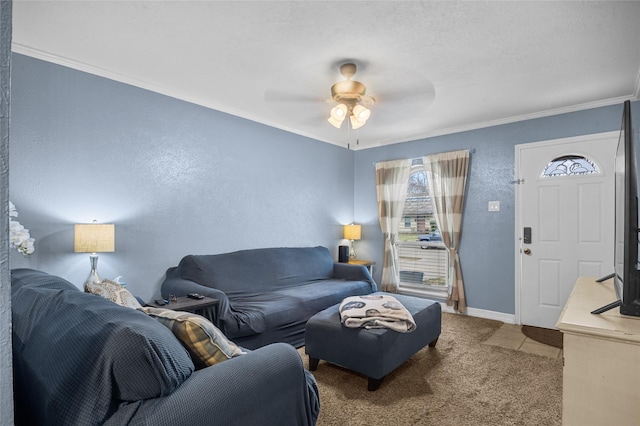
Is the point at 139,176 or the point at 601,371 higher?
the point at 139,176

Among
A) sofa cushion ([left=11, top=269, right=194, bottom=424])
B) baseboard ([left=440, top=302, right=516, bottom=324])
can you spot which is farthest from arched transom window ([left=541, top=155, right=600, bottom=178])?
sofa cushion ([left=11, top=269, right=194, bottom=424])

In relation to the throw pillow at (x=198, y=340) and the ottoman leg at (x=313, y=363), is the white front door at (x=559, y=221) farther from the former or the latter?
the throw pillow at (x=198, y=340)

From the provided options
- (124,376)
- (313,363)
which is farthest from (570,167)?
(124,376)

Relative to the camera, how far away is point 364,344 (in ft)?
7.82

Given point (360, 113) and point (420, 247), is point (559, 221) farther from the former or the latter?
point (360, 113)

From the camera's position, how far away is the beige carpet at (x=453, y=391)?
209 centimetres

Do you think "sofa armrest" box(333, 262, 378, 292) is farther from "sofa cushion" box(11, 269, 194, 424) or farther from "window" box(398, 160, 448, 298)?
"sofa cushion" box(11, 269, 194, 424)

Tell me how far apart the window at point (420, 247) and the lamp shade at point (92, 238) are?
3.84m

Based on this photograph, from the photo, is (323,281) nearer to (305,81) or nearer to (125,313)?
(305,81)

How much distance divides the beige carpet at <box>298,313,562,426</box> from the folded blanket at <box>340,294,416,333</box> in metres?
0.43

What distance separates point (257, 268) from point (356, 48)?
2464 mm

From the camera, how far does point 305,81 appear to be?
3.07m

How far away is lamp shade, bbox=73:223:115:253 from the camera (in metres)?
2.54

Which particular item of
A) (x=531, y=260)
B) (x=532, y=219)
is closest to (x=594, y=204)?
(x=532, y=219)
